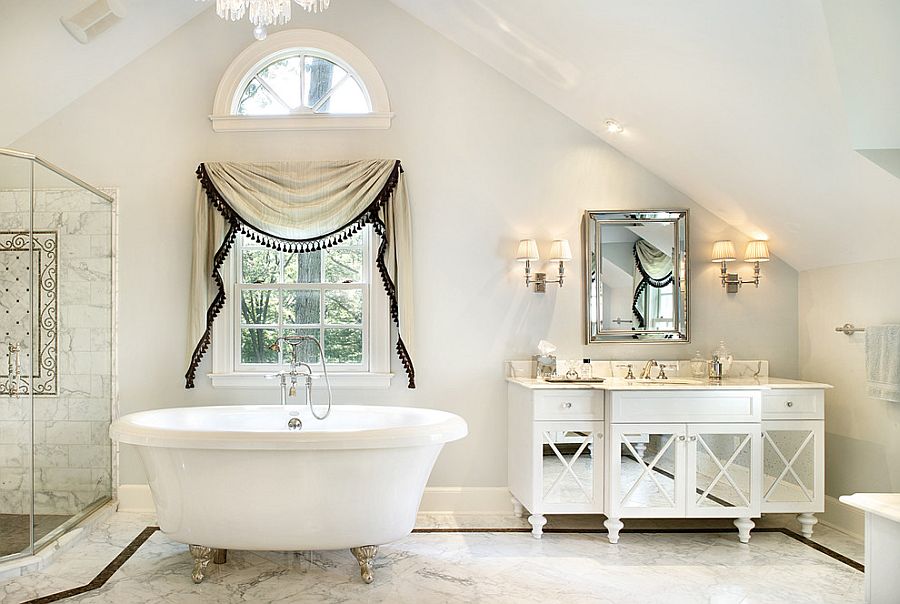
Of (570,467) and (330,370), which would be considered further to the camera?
(330,370)

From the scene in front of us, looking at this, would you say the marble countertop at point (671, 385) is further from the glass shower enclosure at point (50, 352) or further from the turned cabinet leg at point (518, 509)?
the glass shower enclosure at point (50, 352)

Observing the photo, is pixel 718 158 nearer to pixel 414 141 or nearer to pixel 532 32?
pixel 532 32

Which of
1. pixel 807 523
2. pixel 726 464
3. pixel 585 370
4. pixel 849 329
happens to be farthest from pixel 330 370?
pixel 849 329

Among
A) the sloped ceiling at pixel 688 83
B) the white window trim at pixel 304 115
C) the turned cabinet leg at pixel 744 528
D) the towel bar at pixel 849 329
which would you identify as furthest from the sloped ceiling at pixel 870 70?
the white window trim at pixel 304 115

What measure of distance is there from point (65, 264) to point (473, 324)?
7.41 ft

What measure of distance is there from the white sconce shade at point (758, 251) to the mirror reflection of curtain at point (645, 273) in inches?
17.5

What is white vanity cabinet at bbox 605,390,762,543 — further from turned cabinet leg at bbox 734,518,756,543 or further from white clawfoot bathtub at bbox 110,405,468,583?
white clawfoot bathtub at bbox 110,405,468,583

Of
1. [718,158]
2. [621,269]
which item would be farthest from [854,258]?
[621,269]

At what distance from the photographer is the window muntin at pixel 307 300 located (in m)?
4.26

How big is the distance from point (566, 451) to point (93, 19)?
3.27 meters

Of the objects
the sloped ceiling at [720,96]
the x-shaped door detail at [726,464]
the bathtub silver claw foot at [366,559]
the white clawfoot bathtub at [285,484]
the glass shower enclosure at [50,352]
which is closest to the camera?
the sloped ceiling at [720,96]

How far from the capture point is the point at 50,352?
11.8 feet

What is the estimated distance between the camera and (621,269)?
4238 mm

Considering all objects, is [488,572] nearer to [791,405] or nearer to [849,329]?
[791,405]
